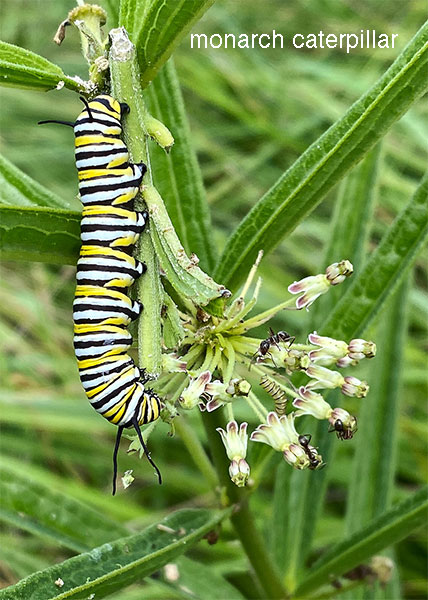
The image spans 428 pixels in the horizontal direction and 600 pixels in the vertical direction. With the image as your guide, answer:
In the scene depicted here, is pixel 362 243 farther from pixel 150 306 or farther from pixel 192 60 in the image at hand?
pixel 192 60

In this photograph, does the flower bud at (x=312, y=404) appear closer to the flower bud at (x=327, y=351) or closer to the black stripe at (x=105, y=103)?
the flower bud at (x=327, y=351)

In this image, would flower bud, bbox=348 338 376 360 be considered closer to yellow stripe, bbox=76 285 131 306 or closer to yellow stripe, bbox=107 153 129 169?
yellow stripe, bbox=76 285 131 306

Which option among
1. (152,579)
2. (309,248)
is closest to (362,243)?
(152,579)

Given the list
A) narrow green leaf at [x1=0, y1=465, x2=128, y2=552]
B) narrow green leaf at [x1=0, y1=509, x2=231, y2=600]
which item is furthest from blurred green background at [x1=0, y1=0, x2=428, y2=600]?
narrow green leaf at [x1=0, y1=509, x2=231, y2=600]

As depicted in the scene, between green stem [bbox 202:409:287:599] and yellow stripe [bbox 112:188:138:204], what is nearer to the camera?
yellow stripe [bbox 112:188:138:204]

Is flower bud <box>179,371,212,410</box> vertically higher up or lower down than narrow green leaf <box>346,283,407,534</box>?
higher up

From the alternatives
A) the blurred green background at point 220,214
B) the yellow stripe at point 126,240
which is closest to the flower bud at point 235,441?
the yellow stripe at point 126,240
